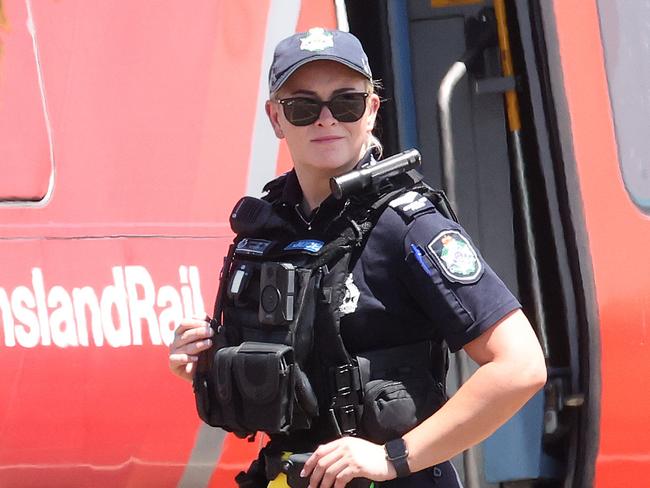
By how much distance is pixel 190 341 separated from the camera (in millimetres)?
1784

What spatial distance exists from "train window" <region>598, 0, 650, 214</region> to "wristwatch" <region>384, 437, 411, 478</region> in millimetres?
1321

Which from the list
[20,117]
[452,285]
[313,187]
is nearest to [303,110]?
[313,187]

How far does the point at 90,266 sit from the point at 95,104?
34 centimetres

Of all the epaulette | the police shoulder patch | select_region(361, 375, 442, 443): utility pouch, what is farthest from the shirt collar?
select_region(361, 375, 442, 443): utility pouch

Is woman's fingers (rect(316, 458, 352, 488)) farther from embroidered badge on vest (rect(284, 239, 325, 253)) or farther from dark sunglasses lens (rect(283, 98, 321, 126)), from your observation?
dark sunglasses lens (rect(283, 98, 321, 126))

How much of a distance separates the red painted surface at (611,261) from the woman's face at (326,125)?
1.07 m

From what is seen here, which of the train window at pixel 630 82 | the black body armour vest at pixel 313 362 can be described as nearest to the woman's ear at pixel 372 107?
the black body armour vest at pixel 313 362

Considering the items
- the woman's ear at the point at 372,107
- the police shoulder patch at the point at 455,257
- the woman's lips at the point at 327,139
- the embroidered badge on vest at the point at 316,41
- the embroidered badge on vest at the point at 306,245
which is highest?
the embroidered badge on vest at the point at 316,41

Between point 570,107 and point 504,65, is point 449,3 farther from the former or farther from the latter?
point 570,107

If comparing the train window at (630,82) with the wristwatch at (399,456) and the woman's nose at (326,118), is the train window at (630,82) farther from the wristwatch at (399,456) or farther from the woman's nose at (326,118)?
the wristwatch at (399,456)

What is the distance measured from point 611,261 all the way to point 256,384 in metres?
1.25

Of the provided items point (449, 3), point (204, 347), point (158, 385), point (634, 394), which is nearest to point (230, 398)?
point (204, 347)

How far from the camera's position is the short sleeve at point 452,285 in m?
1.59

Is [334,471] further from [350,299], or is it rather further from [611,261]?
[611,261]
